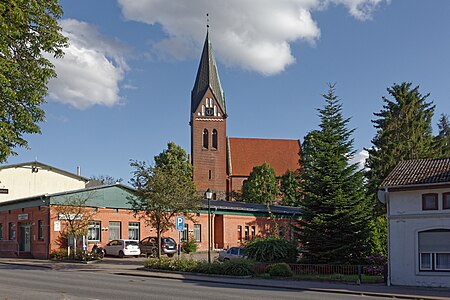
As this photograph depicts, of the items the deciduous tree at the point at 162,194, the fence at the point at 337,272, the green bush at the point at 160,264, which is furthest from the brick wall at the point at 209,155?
the fence at the point at 337,272

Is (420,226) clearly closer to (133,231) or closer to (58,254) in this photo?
(58,254)

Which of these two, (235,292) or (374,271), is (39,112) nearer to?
(235,292)

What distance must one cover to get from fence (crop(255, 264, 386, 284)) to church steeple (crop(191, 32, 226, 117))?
6104 centimetres

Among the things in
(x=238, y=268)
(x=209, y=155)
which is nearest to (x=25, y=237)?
(x=238, y=268)

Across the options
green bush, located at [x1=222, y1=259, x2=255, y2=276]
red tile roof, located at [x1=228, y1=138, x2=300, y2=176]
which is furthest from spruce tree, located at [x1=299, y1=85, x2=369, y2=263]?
red tile roof, located at [x1=228, y1=138, x2=300, y2=176]

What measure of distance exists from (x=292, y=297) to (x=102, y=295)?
638 centimetres

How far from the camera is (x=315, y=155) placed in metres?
32.7

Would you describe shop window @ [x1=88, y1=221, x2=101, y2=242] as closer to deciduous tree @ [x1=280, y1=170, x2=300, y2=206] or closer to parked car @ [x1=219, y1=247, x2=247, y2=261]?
parked car @ [x1=219, y1=247, x2=247, y2=261]

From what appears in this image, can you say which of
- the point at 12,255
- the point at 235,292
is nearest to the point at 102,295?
the point at 235,292

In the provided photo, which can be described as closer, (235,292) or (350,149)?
(235,292)

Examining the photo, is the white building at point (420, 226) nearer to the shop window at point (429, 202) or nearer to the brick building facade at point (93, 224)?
the shop window at point (429, 202)

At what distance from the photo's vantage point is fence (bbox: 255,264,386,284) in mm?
27156

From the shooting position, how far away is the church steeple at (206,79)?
8900 centimetres

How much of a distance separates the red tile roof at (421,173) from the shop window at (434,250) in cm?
226
